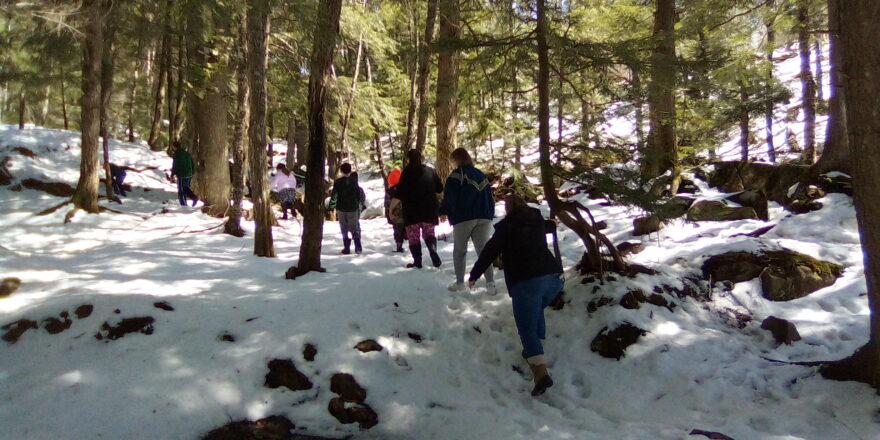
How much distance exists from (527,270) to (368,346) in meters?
1.70

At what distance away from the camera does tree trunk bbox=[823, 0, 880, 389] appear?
3.27m

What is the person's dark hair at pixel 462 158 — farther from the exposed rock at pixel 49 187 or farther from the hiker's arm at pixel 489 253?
the exposed rock at pixel 49 187

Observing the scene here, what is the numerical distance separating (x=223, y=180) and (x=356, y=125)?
4.75 metres

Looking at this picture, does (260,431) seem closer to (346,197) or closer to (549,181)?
(549,181)

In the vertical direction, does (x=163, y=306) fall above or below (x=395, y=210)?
below

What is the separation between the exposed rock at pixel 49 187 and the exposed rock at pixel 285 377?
12.8 meters

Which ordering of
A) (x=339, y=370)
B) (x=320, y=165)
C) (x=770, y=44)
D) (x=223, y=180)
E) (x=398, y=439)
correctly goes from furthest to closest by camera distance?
1. (x=223, y=180)
2. (x=770, y=44)
3. (x=320, y=165)
4. (x=339, y=370)
5. (x=398, y=439)

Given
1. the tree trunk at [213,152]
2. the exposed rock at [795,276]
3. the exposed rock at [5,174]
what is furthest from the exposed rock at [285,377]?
the exposed rock at [5,174]

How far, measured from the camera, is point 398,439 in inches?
135

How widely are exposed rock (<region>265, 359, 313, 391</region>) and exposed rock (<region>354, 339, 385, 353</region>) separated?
0.61 metres

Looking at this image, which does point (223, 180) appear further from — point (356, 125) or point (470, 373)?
point (470, 373)

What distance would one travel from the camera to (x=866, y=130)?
3301 millimetres

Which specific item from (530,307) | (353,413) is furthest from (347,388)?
(530,307)

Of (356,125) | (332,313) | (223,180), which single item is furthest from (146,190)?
(332,313)
